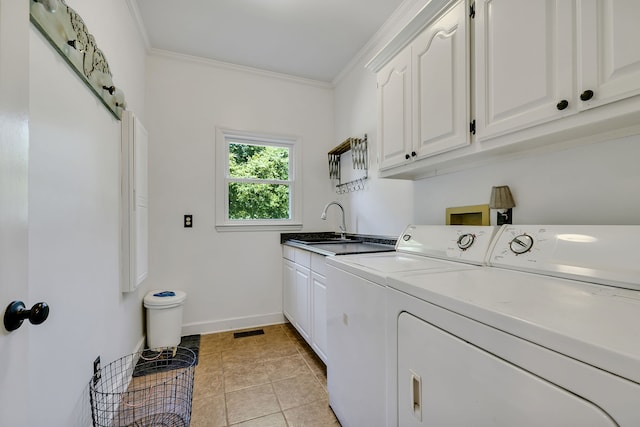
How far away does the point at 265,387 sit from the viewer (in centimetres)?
187

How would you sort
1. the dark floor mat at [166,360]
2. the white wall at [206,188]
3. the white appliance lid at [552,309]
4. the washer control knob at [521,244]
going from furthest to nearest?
1. the white wall at [206,188]
2. the dark floor mat at [166,360]
3. the washer control knob at [521,244]
4. the white appliance lid at [552,309]

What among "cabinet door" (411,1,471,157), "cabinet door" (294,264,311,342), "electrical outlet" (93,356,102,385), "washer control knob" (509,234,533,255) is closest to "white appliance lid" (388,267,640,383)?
"washer control knob" (509,234,533,255)

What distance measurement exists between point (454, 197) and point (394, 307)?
3.24 ft

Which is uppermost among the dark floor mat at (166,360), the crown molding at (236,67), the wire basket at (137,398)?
the crown molding at (236,67)

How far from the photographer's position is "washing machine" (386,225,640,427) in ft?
1.62

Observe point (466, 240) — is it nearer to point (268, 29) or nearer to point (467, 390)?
point (467, 390)

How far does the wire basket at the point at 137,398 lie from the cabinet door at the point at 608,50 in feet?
6.74

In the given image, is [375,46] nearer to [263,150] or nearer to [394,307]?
[263,150]

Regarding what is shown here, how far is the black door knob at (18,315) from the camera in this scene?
1.90ft

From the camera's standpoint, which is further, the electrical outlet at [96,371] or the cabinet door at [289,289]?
the cabinet door at [289,289]

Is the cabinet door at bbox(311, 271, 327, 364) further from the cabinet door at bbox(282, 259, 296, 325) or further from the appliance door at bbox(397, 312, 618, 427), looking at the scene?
the appliance door at bbox(397, 312, 618, 427)

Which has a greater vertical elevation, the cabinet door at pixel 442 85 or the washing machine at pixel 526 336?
the cabinet door at pixel 442 85

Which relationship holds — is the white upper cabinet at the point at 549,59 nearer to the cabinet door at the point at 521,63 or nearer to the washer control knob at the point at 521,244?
the cabinet door at the point at 521,63

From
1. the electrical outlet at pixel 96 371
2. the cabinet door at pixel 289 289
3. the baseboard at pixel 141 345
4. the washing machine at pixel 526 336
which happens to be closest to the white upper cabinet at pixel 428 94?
the washing machine at pixel 526 336
